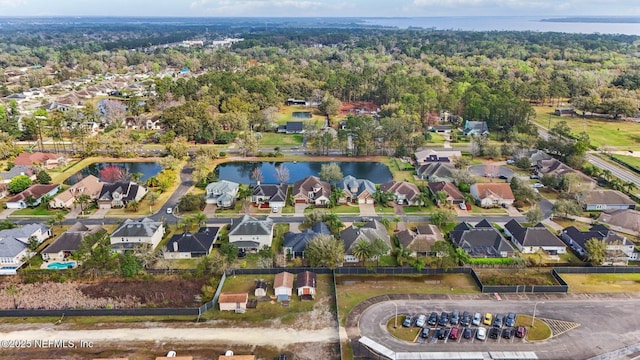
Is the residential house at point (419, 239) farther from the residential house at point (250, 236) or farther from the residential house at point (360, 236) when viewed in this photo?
the residential house at point (250, 236)

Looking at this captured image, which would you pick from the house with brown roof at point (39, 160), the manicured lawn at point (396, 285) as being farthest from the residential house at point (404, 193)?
the house with brown roof at point (39, 160)

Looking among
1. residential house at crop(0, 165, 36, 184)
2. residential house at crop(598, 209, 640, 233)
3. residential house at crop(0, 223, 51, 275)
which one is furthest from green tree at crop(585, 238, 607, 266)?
residential house at crop(0, 165, 36, 184)

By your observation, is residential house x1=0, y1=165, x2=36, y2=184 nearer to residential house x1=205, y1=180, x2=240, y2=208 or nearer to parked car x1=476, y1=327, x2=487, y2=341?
residential house x1=205, y1=180, x2=240, y2=208

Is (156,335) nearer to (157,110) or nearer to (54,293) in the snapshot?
(54,293)

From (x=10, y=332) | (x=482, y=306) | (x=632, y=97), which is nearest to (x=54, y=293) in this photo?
(x=10, y=332)

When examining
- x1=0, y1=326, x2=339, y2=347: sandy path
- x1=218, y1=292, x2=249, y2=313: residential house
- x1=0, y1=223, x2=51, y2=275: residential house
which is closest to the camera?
x1=0, y1=326, x2=339, y2=347: sandy path
